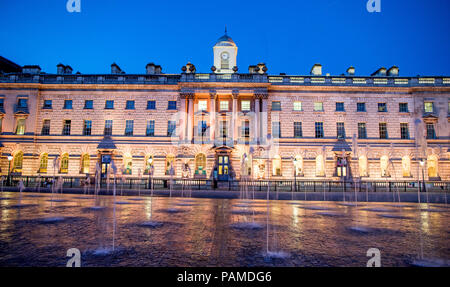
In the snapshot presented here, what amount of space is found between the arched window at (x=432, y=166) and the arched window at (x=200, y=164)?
90.7 ft

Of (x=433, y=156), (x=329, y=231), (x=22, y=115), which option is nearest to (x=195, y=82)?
(x=22, y=115)

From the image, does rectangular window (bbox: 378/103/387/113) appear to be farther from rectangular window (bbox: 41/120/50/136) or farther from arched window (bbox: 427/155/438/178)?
rectangular window (bbox: 41/120/50/136)

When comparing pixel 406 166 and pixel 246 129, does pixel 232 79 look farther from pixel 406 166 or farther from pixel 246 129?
pixel 406 166

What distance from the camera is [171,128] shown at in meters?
30.1

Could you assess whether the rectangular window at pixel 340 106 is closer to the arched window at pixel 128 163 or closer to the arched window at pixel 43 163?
the arched window at pixel 128 163

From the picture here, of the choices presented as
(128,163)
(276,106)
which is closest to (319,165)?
(276,106)

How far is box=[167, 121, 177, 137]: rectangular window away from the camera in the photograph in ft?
98.0

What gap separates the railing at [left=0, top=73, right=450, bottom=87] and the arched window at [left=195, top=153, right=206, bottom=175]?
A: 9.57m

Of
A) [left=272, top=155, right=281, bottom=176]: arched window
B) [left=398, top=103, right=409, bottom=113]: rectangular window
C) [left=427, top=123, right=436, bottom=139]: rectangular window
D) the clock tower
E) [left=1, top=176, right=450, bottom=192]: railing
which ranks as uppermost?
the clock tower

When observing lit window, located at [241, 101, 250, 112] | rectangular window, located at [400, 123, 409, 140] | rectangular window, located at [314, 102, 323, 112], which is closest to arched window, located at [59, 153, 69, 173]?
lit window, located at [241, 101, 250, 112]

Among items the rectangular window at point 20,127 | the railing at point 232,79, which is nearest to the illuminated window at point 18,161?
the rectangular window at point 20,127

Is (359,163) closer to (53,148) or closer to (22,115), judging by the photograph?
(53,148)
